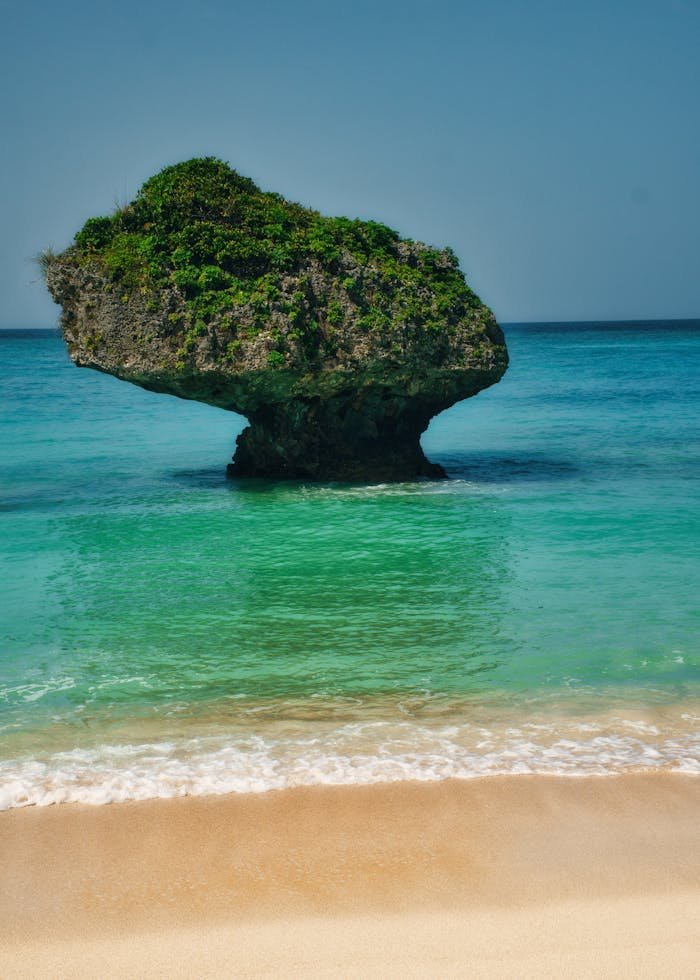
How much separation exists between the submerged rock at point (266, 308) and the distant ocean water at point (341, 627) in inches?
69.2

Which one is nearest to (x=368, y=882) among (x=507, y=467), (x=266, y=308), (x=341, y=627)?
(x=341, y=627)

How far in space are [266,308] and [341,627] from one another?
278 inches

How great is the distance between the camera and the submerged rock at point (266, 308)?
1491 centimetres

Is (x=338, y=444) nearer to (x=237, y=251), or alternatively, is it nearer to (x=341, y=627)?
(x=237, y=251)

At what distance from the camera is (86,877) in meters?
5.28

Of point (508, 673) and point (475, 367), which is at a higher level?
point (475, 367)

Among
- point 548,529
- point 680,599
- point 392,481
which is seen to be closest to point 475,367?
point 392,481

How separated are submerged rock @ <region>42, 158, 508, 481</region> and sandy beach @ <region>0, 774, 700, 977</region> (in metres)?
9.78

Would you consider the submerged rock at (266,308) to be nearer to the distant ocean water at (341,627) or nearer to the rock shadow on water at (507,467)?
the distant ocean water at (341,627)

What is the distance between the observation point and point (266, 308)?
14922mm

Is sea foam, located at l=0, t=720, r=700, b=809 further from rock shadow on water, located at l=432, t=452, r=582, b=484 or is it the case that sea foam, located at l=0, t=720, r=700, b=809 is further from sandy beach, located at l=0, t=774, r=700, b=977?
rock shadow on water, located at l=432, t=452, r=582, b=484

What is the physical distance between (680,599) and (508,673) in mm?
2826

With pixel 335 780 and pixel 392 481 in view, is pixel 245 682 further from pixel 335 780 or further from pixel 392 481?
pixel 392 481

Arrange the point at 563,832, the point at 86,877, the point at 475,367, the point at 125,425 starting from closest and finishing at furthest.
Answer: the point at 86,877
the point at 563,832
the point at 475,367
the point at 125,425
